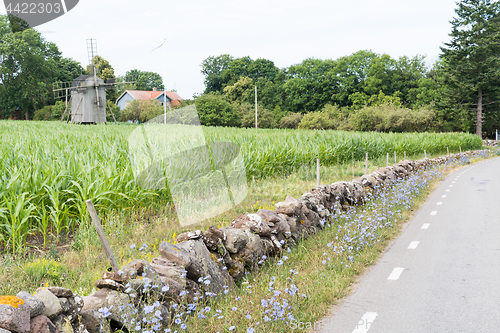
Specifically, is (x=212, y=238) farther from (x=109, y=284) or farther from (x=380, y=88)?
(x=380, y=88)

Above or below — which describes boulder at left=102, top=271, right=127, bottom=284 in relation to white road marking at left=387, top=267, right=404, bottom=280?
above

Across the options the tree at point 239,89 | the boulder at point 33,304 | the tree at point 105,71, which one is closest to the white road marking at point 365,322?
the boulder at point 33,304

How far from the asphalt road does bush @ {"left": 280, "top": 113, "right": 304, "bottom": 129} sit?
60106 mm

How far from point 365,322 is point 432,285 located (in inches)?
62.8

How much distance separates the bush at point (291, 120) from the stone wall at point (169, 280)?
62.2 metres

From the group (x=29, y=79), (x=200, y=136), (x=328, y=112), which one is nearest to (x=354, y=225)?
(x=200, y=136)

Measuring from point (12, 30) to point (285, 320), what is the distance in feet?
291

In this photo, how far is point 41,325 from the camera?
244cm

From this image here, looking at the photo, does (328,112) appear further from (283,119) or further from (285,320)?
(285,320)

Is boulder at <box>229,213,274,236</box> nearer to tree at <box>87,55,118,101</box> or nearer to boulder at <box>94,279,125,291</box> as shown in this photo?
boulder at <box>94,279,125,291</box>

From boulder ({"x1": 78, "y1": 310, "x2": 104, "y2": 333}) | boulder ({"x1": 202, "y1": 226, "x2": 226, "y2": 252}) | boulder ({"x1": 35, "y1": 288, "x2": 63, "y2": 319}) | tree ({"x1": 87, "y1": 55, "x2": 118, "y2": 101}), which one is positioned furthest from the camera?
tree ({"x1": 87, "y1": 55, "x2": 118, "y2": 101})

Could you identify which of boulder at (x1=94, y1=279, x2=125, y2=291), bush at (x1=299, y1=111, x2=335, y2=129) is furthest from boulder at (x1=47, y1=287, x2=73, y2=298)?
bush at (x1=299, y1=111, x2=335, y2=129)

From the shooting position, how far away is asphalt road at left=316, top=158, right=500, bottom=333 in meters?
3.94

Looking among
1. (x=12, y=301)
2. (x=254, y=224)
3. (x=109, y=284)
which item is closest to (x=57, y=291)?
(x=12, y=301)
